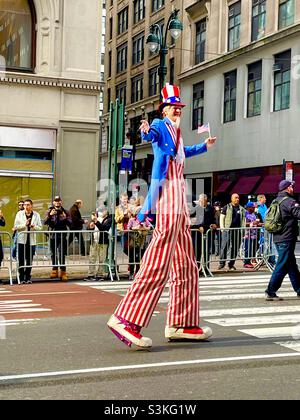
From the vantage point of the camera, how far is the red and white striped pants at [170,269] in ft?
19.4

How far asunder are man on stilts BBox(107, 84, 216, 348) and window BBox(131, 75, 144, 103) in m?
49.4

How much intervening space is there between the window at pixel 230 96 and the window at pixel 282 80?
174 inches

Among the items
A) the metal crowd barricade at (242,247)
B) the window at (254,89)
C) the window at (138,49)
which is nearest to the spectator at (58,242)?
the metal crowd barricade at (242,247)

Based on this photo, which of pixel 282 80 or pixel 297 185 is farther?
pixel 282 80

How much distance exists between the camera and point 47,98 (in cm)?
1895

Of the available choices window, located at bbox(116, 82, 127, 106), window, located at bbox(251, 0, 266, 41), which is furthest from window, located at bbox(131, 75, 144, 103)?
window, located at bbox(251, 0, 266, 41)

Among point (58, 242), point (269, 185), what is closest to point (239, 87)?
point (269, 185)

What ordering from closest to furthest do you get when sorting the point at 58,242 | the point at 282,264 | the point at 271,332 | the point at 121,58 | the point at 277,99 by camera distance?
the point at 271,332 < the point at 282,264 < the point at 58,242 < the point at 277,99 < the point at 121,58

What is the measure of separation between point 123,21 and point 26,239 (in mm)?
49616

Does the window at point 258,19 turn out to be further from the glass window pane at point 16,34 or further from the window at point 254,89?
the glass window pane at point 16,34

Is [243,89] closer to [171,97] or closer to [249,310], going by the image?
[249,310]

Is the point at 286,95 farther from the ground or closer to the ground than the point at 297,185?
farther from the ground
